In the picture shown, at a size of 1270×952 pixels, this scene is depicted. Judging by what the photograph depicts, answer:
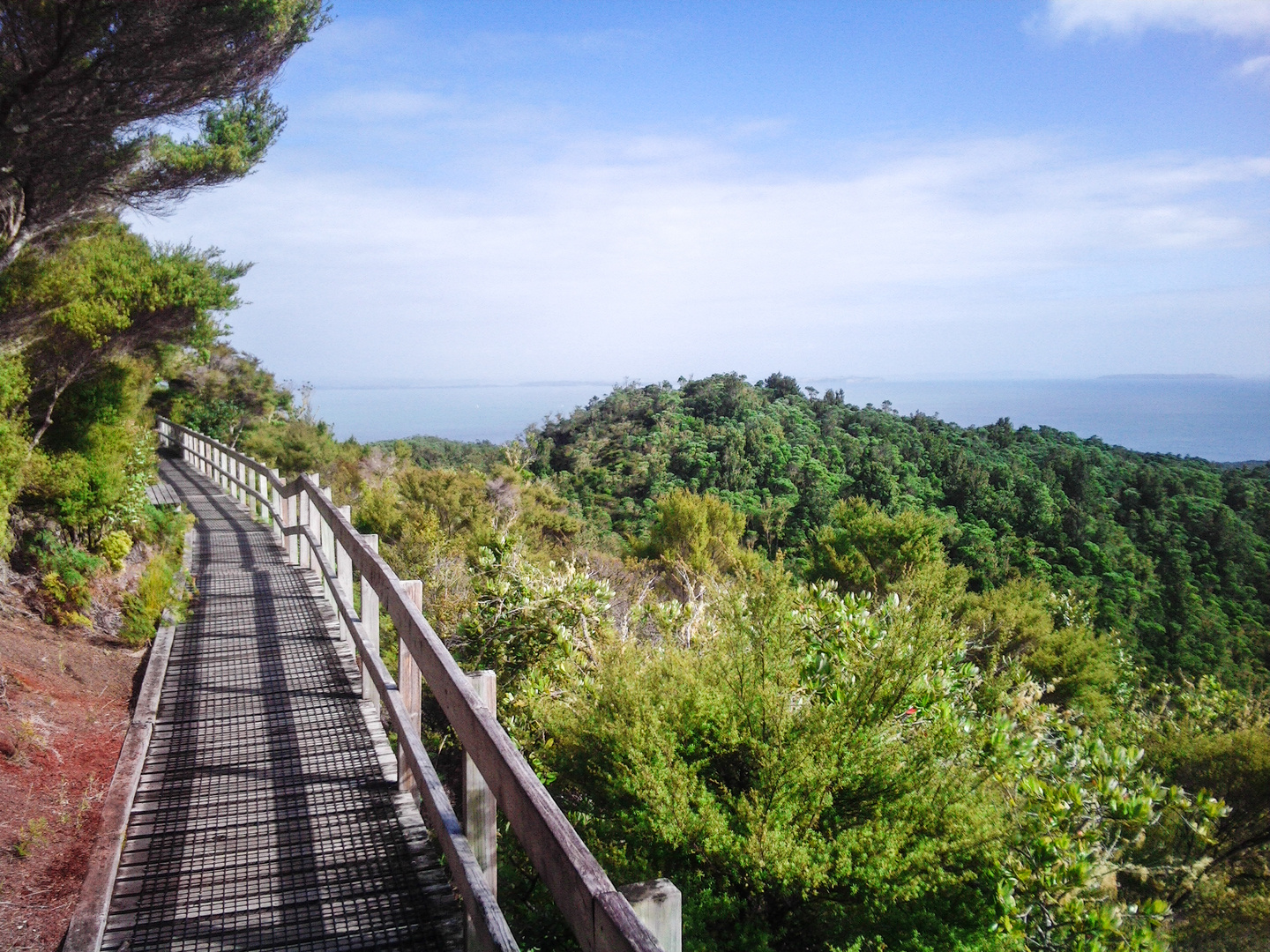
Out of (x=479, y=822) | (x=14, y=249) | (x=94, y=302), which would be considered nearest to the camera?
(x=479, y=822)

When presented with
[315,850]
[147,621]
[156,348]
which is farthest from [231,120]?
[315,850]

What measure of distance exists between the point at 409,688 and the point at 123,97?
1016cm

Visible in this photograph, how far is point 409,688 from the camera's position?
376 centimetres

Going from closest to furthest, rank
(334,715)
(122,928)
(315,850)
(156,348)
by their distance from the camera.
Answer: (122,928)
(315,850)
(334,715)
(156,348)

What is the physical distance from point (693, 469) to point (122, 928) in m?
51.8

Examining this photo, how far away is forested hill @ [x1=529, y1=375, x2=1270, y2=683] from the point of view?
38438 millimetres

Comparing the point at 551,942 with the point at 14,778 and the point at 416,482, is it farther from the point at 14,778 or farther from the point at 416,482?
the point at 416,482

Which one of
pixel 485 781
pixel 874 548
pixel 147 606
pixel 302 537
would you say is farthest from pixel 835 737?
pixel 874 548

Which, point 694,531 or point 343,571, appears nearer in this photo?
point 343,571

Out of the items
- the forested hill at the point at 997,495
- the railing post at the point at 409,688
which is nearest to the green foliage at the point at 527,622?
the railing post at the point at 409,688

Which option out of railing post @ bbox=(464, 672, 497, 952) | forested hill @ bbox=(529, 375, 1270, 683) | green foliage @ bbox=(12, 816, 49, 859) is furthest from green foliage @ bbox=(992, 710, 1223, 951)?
forested hill @ bbox=(529, 375, 1270, 683)

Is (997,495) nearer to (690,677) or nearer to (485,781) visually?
(690,677)

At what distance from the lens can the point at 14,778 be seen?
4340 millimetres

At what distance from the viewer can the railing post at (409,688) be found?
3.64 meters
